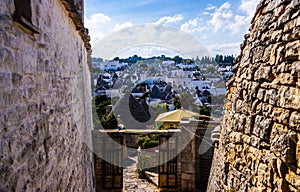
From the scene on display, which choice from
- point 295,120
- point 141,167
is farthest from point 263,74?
point 141,167

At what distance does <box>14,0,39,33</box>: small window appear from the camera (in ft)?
5.43

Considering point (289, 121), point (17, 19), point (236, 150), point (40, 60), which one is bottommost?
point (236, 150)

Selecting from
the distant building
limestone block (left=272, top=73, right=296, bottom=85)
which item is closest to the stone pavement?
limestone block (left=272, top=73, right=296, bottom=85)

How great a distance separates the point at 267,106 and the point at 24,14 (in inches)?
73.4

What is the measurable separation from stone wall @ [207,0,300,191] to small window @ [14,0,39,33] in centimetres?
171

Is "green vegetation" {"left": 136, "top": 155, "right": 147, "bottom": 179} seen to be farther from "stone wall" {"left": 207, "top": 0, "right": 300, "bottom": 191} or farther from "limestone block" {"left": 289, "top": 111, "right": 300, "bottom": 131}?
"limestone block" {"left": 289, "top": 111, "right": 300, "bottom": 131}

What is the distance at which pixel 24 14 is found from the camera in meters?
1.80

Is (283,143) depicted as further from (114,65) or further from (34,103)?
(114,65)

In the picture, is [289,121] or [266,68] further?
[266,68]

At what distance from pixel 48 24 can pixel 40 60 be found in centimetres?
54

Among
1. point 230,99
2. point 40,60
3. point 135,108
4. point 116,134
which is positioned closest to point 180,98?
point 135,108

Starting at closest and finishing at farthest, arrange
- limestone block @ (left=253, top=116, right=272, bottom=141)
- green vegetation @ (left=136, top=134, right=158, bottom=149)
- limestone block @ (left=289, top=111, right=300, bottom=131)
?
limestone block @ (left=289, top=111, right=300, bottom=131), limestone block @ (left=253, top=116, right=272, bottom=141), green vegetation @ (left=136, top=134, right=158, bottom=149)

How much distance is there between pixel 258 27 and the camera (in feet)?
8.62

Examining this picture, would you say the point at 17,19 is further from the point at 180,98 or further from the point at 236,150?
the point at 180,98
